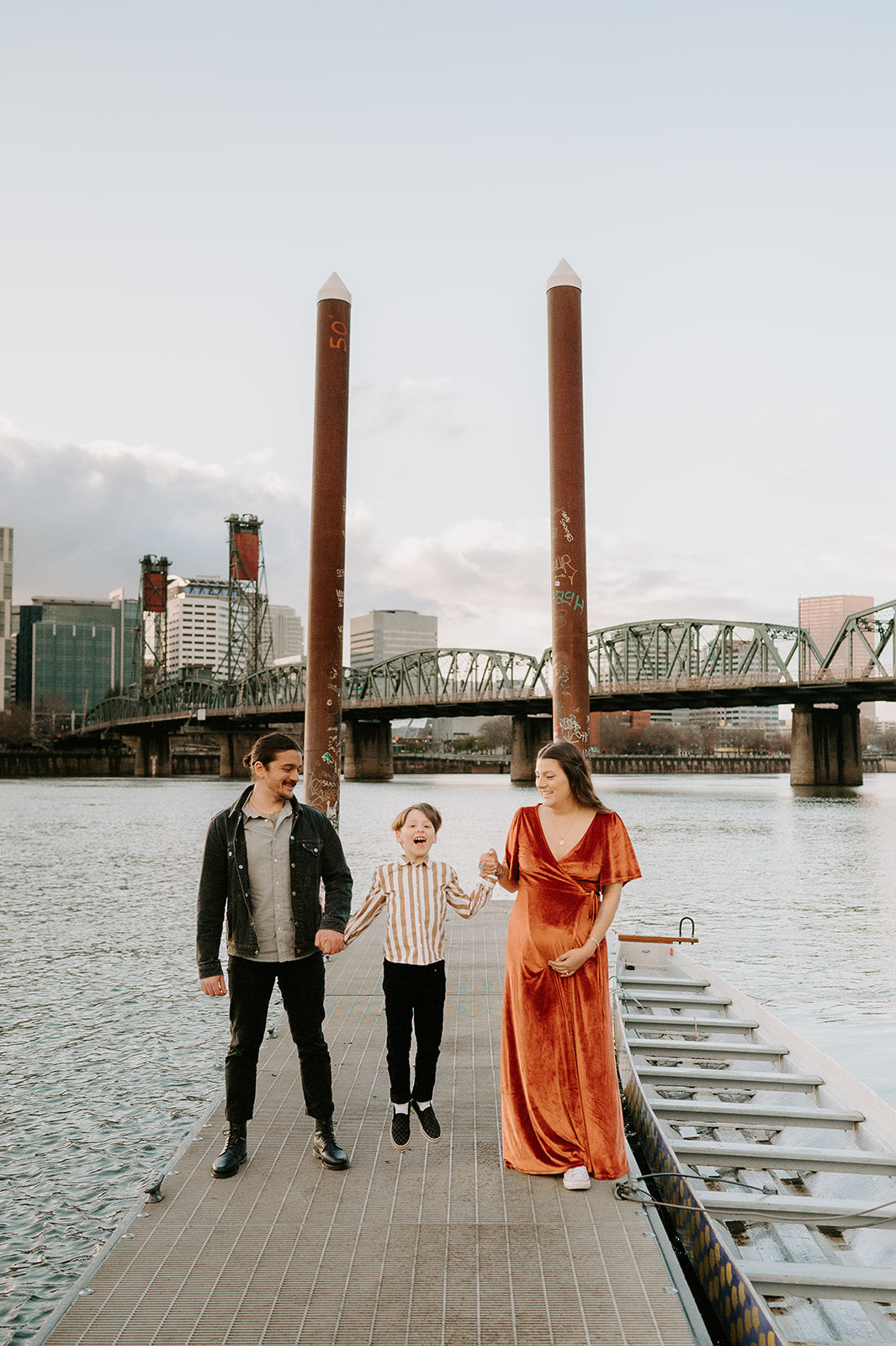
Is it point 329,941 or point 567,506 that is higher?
point 567,506

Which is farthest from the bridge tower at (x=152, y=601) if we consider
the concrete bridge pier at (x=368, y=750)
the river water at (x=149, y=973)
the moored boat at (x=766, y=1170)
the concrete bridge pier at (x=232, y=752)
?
the moored boat at (x=766, y=1170)

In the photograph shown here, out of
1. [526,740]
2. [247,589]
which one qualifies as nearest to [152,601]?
[247,589]

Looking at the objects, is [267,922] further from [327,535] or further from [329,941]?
[327,535]

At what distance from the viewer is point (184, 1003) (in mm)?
10969

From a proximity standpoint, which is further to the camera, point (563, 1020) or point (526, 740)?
point (526, 740)

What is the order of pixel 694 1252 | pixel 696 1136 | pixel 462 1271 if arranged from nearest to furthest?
pixel 462 1271 < pixel 694 1252 < pixel 696 1136

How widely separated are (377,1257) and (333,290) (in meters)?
14.3

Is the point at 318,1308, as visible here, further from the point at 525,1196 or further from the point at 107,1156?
the point at 107,1156

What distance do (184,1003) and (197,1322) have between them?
319 inches

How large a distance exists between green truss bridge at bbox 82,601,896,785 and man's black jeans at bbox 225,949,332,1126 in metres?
59.2

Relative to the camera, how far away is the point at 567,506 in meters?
12.8

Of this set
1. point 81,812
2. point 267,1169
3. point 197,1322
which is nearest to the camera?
point 197,1322

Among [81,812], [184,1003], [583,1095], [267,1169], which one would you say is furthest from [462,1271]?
[81,812]

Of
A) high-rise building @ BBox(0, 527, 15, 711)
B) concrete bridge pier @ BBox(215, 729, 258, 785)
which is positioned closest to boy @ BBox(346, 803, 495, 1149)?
concrete bridge pier @ BBox(215, 729, 258, 785)
